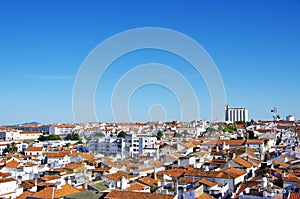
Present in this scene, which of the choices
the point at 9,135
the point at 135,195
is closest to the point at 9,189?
the point at 135,195

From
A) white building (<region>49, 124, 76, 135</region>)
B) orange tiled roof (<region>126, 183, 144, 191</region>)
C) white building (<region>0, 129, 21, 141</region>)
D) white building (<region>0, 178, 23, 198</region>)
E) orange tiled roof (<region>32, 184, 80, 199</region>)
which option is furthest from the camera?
white building (<region>49, 124, 76, 135</region>)

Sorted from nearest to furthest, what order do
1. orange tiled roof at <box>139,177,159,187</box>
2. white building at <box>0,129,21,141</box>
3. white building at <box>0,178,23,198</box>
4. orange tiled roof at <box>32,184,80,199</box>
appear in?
orange tiled roof at <box>32,184,80,199</box> < white building at <box>0,178,23,198</box> < orange tiled roof at <box>139,177,159,187</box> < white building at <box>0,129,21,141</box>

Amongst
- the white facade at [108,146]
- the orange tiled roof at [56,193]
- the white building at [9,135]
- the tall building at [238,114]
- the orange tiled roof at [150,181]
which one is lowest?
the white building at [9,135]

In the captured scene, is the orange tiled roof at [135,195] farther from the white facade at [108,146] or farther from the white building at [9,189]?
the white facade at [108,146]

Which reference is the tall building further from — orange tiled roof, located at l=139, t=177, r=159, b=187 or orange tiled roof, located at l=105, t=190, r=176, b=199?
orange tiled roof, located at l=105, t=190, r=176, b=199

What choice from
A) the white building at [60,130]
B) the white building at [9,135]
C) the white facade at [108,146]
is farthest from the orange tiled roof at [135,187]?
the white building at [60,130]

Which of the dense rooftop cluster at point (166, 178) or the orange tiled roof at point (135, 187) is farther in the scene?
the orange tiled roof at point (135, 187)

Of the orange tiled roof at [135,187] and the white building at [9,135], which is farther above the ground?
the orange tiled roof at [135,187]

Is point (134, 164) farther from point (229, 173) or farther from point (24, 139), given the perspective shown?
point (24, 139)

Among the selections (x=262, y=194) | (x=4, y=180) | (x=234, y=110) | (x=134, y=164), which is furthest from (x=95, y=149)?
(x=234, y=110)

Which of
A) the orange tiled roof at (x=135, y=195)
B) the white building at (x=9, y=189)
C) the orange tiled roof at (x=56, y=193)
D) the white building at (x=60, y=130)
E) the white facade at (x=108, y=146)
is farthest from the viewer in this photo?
the white building at (x=60, y=130)

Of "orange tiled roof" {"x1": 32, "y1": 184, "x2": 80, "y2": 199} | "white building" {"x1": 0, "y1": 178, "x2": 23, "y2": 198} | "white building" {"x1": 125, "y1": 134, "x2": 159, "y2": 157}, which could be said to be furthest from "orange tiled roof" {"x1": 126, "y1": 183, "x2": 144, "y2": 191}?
"white building" {"x1": 125, "y1": 134, "x2": 159, "y2": 157}
